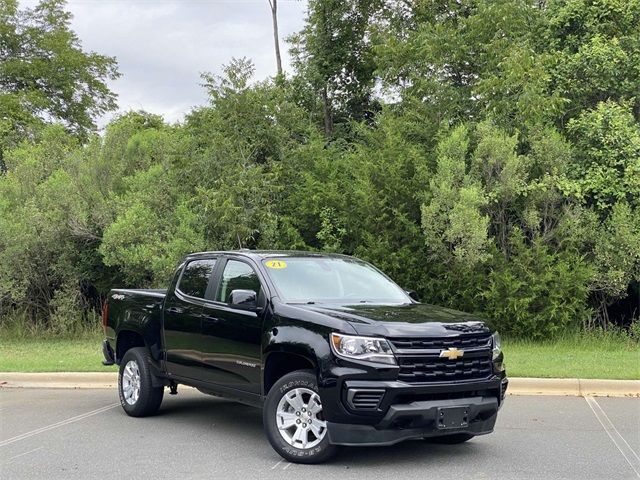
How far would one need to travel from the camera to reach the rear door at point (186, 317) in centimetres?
729

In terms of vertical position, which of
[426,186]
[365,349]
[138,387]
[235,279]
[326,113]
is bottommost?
[138,387]

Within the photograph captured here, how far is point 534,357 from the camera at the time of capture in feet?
37.6

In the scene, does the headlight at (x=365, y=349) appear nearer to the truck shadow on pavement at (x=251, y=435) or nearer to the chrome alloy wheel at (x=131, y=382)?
the truck shadow on pavement at (x=251, y=435)

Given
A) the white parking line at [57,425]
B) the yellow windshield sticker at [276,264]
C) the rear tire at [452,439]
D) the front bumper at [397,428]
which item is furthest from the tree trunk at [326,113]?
the front bumper at [397,428]

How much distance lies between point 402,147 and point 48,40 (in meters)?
27.5

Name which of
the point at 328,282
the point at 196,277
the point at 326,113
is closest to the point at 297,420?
the point at 328,282

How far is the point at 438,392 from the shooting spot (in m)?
5.67

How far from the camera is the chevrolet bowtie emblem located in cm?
573

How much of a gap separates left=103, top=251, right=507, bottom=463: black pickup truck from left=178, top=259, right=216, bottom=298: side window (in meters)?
0.02

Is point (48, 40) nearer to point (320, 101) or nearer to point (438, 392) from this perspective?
point (320, 101)

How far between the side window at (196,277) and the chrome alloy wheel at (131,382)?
117cm

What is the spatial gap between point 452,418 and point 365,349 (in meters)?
0.89

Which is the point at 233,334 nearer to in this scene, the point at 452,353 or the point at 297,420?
the point at 297,420

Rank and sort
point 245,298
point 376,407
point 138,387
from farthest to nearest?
point 138,387 < point 245,298 < point 376,407
